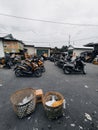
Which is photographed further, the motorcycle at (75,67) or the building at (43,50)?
the building at (43,50)

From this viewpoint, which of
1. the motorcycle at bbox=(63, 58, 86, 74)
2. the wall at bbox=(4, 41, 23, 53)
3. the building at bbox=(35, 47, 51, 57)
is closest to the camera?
the motorcycle at bbox=(63, 58, 86, 74)

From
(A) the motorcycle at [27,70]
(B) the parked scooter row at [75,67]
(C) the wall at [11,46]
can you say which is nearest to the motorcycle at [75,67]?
(B) the parked scooter row at [75,67]

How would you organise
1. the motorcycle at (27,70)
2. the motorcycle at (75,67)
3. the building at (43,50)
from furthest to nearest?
the building at (43,50), the motorcycle at (75,67), the motorcycle at (27,70)

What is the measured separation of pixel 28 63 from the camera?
5.98 m

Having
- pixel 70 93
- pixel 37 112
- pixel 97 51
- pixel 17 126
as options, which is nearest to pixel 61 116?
pixel 37 112

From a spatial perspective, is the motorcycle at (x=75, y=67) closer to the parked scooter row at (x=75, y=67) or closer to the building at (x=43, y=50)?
the parked scooter row at (x=75, y=67)

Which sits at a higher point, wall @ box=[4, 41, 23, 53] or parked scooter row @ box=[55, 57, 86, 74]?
wall @ box=[4, 41, 23, 53]

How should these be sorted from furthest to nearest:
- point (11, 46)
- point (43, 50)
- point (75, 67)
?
1. point (43, 50)
2. point (11, 46)
3. point (75, 67)

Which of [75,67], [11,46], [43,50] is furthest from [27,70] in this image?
[43,50]

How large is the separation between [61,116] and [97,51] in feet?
48.4

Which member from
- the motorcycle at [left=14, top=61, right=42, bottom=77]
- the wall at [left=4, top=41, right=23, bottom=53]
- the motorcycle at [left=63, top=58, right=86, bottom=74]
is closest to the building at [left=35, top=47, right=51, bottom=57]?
the wall at [left=4, top=41, right=23, bottom=53]

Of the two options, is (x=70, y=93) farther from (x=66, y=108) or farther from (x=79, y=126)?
(x=79, y=126)

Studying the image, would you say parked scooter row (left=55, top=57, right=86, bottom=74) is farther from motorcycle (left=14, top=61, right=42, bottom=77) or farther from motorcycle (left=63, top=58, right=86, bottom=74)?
motorcycle (left=14, top=61, right=42, bottom=77)

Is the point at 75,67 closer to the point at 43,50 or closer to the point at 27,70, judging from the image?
the point at 27,70
